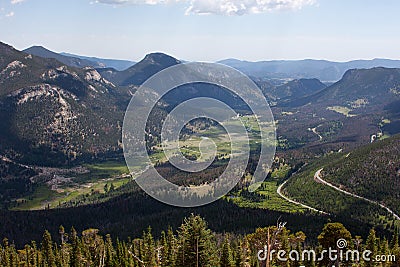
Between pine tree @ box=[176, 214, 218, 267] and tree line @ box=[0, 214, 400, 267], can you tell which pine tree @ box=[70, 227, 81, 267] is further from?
pine tree @ box=[176, 214, 218, 267]

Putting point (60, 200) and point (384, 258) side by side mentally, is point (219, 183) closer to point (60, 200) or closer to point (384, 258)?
point (60, 200)

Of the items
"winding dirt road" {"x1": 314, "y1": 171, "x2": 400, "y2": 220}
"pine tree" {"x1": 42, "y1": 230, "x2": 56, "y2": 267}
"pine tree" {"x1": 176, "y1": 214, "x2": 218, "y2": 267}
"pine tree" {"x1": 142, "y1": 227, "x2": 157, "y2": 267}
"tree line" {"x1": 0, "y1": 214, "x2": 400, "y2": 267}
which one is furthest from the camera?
"winding dirt road" {"x1": 314, "y1": 171, "x2": 400, "y2": 220}

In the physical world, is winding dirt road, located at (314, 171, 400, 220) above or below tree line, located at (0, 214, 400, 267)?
below

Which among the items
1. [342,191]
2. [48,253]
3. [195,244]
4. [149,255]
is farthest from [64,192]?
[195,244]

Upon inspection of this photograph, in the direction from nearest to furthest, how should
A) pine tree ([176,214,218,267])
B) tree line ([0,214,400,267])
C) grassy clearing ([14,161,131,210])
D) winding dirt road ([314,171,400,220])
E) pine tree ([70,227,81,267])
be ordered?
pine tree ([176,214,218,267]), tree line ([0,214,400,267]), pine tree ([70,227,81,267]), winding dirt road ([314,171,400,220]), grassy clearing ([14,161,131,210])

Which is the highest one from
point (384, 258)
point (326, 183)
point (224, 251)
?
point (224, 251)

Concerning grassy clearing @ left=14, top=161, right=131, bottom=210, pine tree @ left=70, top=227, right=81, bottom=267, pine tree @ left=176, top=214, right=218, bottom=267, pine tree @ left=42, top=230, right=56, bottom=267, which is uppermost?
pine tree @ left=176, top=214, right=218, bottom=267

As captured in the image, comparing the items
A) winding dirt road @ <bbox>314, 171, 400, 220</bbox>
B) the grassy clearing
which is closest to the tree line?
winding dirt road @ <bbox>314, 171, 400, 220</bbox>

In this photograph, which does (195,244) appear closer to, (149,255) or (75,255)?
(149,255)

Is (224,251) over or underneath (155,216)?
over

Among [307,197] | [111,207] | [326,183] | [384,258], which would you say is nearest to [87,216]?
[111,207]

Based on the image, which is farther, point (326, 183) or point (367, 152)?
point (367, 152)
